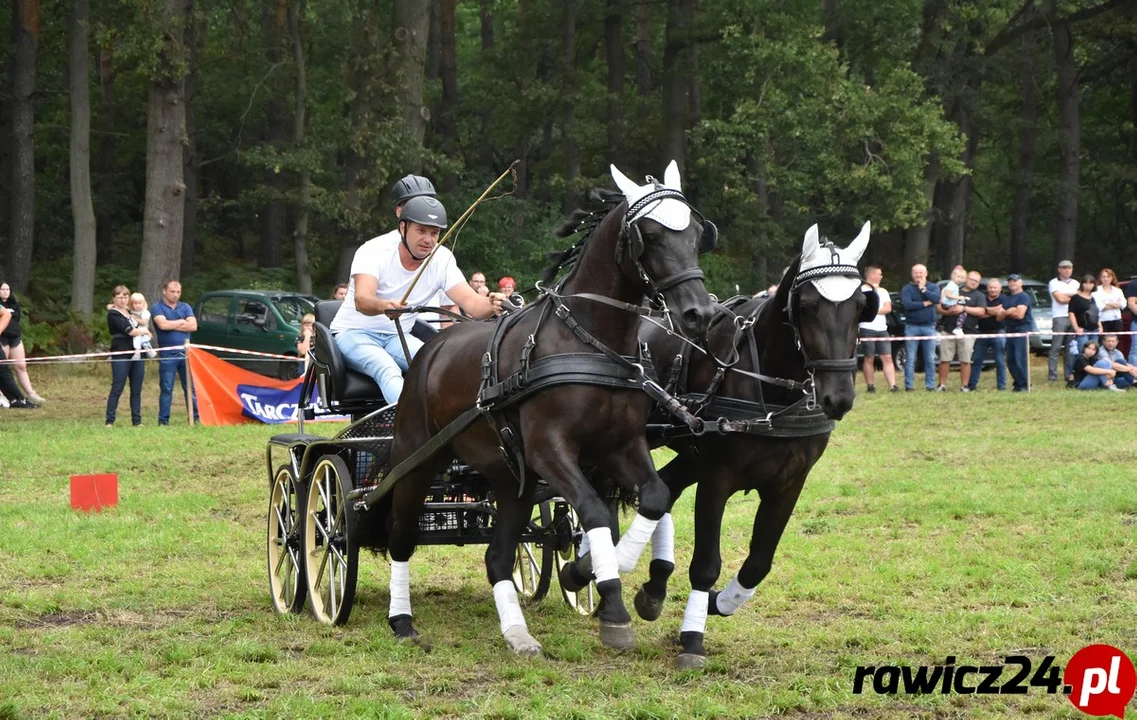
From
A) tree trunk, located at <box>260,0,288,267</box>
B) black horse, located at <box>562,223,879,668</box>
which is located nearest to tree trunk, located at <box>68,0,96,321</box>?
tree trunk, located at <box>260,0,288,267</box>

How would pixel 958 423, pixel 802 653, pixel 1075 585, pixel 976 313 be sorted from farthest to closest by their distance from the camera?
pixel 976 313 < pixel 958 423 < pixel 1075 585 < pixel 802 653

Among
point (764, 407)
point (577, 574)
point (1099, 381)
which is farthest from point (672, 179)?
point (1099, 381)

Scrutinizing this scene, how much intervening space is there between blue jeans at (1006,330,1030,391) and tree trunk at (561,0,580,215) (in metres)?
13.3

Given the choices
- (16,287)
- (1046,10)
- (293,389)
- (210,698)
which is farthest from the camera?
Answer: (1046,10)

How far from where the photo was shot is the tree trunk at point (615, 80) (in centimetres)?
3241

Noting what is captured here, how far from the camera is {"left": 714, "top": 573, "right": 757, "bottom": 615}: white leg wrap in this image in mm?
6488

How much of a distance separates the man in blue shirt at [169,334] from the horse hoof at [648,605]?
11.9 meters

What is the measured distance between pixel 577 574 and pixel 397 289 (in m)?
2.01

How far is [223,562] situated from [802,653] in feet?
14.7

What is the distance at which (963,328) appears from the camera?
20562 mm

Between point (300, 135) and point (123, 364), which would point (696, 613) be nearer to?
point (123, 364)

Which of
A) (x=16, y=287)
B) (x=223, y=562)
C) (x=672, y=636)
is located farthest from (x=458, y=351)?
(x=16, y=287)

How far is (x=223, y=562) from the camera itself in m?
9.30

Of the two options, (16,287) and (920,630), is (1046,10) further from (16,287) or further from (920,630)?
(920,630)
